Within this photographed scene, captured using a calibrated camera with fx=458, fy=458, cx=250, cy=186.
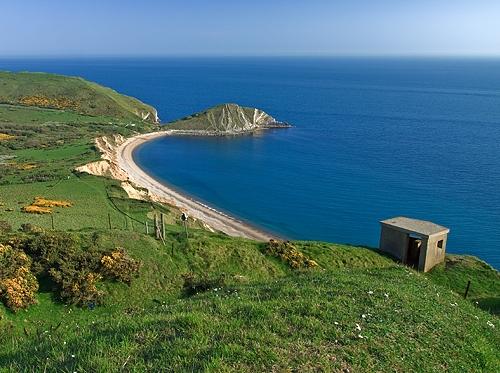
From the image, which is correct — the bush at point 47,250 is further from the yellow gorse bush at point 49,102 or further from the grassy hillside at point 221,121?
the yellow gorse bush at point 49,102

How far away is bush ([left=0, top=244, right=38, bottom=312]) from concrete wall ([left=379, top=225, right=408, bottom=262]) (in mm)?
29531

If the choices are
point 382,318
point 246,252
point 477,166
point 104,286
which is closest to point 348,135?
point 477,166

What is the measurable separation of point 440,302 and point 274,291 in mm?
5940


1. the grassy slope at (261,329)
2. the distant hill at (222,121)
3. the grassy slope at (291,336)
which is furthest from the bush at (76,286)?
the distant hill at (222,121)

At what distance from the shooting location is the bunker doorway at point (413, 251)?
40.3 metres

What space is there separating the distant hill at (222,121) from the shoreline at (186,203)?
135 ft

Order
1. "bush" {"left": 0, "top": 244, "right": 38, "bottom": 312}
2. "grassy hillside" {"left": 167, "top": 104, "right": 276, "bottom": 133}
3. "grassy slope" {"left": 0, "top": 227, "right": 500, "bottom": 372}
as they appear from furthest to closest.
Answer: "grassy hillside" {"left": 167, "top": 104, "right": 276, "bottom": 133} → "bush" {"left": 0, "top": 244, "right": 38, "bottom": 312} → "grassy slope" {"left": 0, "top": 227, "right": 500, "bottom": 372}

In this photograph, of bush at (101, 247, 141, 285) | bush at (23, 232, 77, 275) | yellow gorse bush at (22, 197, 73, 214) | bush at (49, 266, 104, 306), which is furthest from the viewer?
yellow gorse bush at (22, 197, 73, 214)

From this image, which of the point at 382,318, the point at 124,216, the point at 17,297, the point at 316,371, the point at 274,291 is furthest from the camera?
the point at 124,216

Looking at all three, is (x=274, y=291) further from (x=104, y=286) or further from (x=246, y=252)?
(x=246, y=252)

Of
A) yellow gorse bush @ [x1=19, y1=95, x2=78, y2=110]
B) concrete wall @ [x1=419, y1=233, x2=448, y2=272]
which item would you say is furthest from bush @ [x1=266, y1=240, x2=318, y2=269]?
yellow gorse bush @ [x1=19, y1=95, x2=78, y2=110]

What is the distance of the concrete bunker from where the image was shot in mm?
39188

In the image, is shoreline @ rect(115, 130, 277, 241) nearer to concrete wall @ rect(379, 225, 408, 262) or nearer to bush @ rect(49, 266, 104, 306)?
concrete wall @ rect(379, 225, 408, 262)

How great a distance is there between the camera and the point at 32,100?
495 ft
